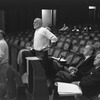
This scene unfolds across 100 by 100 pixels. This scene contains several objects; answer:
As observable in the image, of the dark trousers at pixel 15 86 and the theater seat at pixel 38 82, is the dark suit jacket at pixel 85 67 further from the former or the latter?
the dark trousers at pixel 15 86

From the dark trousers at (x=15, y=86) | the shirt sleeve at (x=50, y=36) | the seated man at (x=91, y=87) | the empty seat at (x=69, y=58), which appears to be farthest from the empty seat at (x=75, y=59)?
the dark trousers at (x=15, y=86)

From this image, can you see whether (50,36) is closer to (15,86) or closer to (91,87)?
(91,87)

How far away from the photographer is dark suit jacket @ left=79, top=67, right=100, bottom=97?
2658 mm

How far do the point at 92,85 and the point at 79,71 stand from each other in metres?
0.64

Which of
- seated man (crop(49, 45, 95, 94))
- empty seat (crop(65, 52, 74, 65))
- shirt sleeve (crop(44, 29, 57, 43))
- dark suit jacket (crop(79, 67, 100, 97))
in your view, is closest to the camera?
dark suit jacket (crop(79, 67, 100, 97))

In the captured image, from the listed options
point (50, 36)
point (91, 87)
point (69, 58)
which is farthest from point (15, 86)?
point (50, 36)

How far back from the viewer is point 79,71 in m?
3.30

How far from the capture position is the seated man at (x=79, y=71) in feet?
10.3

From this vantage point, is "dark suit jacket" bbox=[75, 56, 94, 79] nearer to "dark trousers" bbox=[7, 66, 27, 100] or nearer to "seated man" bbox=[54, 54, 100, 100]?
"seated man" bbox=[54, 54, 100, 100]

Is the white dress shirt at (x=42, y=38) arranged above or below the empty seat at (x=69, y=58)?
above

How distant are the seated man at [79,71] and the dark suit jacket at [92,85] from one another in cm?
44

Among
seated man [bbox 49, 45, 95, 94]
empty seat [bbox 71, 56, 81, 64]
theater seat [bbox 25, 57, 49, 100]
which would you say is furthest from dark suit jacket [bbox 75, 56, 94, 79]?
theater seat [bbox 25, 57, 49, 100]

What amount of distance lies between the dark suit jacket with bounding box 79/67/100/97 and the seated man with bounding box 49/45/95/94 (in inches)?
17.2

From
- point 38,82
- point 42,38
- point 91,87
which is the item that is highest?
point 42,38
